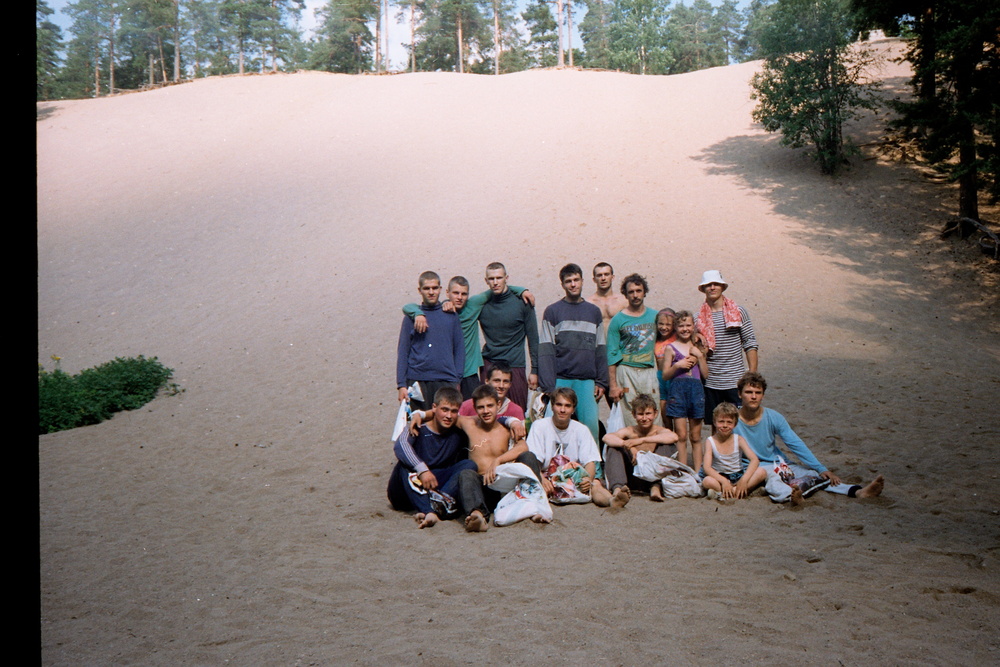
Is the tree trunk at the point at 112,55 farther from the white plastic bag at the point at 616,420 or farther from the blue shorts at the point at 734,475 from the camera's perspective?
the blue shorts at the point at 734,475

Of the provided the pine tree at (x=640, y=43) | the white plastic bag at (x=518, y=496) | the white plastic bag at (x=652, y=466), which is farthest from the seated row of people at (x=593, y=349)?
the pine tree at (x=640, y=43)

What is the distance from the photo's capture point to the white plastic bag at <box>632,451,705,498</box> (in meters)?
5.80

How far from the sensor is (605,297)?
673 cm

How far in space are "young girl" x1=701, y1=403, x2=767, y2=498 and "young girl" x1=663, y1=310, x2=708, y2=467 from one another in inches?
16.1

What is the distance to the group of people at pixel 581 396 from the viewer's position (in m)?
5.62

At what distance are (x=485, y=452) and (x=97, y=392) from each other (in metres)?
7.12

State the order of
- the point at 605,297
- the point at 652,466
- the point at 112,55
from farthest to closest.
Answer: the point at 112,55 → the point at 605,297 → the point at 652,466

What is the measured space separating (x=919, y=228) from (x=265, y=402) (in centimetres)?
1471

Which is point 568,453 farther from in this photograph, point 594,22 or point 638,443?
point 594,22

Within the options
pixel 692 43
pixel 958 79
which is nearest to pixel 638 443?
pixel 958 79

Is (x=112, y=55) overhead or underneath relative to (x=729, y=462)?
overhead

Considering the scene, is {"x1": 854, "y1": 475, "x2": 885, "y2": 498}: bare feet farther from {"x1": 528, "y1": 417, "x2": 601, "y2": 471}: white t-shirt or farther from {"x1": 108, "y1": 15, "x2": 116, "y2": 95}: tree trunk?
{"x1": 108, "y1": 15, "x2": 116, "y2": 95}: tree trunk

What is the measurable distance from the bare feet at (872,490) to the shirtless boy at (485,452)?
2.50 m

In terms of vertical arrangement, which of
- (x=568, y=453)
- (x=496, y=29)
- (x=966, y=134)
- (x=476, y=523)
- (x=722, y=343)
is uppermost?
(x=496, y=29)
